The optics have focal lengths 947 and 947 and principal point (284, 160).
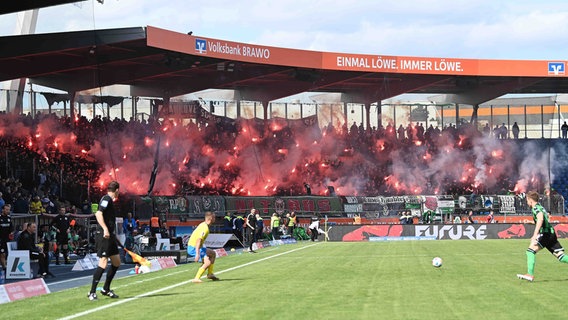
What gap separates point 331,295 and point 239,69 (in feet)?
157

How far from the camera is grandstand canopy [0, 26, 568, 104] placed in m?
47.7

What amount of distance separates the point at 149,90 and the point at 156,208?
1387 centimetres

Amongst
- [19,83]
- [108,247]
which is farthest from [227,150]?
[108,247]

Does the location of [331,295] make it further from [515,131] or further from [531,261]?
[515,131]

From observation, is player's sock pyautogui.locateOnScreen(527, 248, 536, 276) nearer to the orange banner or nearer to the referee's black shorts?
the referee's black shorts

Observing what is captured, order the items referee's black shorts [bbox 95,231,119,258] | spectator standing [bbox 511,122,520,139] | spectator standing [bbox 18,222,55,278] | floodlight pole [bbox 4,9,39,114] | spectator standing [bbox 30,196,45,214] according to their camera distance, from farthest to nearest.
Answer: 1. spectator standing [bbox 511,122,520,139]
2. floodlight pole [bbox 4,9,39,114]
3. spectator standing [bbox 30,196,45,214]
4. spectator standing [bbox 18,222,55,278]
5. referee's black shorts [bbox 95,231,119,258]

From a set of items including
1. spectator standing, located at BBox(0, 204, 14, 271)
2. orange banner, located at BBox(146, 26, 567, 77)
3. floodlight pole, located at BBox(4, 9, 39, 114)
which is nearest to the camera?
spectator standing, located at BBox(0, 204, 14, 271)

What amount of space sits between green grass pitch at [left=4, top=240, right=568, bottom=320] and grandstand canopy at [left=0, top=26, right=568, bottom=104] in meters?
24.9

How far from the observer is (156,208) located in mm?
50344

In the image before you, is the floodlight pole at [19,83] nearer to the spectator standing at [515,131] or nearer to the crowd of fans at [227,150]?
the crowd of fans at [227,150]

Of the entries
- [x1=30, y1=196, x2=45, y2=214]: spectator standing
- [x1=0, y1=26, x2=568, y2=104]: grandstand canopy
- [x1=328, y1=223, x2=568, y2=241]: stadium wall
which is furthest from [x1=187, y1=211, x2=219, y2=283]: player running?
[x1=328, y1=223, x2=568, y2=241]: stadium wall

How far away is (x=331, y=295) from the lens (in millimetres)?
16266

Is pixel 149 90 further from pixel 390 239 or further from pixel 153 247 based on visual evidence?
pixel 153 247

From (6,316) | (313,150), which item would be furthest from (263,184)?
(6,316)
